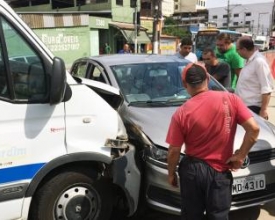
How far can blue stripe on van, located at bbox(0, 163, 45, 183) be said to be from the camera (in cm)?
306

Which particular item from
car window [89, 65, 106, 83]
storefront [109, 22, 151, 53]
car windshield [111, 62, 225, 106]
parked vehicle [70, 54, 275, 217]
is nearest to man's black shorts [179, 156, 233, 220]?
parked vehicle [70, 54, 275, 217]

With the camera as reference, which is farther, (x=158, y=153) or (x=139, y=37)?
(x=139, y=37)

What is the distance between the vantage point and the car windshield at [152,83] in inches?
190

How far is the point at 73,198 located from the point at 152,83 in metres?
2.08

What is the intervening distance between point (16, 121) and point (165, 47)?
37957mm

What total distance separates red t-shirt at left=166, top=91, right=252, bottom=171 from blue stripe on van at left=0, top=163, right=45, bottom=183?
1.13 m

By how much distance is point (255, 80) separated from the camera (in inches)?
195

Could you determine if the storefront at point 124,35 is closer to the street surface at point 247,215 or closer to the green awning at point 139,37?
the green awning at point 139,37

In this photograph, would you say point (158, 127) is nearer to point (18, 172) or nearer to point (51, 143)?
point (51, 143)

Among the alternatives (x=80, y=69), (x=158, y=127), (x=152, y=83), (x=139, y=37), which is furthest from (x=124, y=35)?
(x=158, y=127)

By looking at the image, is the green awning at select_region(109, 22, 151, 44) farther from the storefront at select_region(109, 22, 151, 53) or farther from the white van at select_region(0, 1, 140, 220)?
→ the white van at select_region(0, 1, 140, 220)

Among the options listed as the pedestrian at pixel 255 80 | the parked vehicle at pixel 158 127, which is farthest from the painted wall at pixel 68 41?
the pedestrian at pixel 255 80

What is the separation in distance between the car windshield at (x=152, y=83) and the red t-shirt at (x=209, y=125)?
1.82m

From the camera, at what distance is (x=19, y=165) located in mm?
3117
